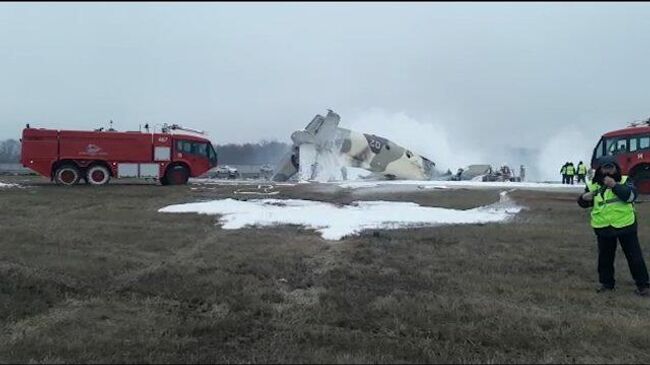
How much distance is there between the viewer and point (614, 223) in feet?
27.5

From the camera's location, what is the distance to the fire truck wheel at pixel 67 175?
96.1ft

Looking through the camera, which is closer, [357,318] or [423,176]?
[357,318]

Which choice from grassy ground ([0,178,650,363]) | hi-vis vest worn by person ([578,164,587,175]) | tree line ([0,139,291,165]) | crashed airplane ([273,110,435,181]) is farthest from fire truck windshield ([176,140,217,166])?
tree line ([0,139,291,165])

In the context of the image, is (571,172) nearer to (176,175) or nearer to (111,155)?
(176,175)

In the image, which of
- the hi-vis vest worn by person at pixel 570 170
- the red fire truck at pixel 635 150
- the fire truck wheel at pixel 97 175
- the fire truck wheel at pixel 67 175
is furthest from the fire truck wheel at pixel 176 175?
the hi-vis vest worn by person at pixel 570 170

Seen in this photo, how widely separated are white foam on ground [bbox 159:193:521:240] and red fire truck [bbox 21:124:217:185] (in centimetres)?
1355

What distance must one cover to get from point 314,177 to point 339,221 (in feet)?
80.5

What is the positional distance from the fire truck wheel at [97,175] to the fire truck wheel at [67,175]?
563 mm

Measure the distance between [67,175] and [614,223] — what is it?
26.6 meters

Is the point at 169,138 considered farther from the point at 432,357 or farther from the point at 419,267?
the point at 432,357

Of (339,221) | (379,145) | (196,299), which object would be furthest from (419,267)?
(379,145)

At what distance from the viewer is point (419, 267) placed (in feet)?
30.3

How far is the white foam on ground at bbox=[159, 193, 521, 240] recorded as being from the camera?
14073mm

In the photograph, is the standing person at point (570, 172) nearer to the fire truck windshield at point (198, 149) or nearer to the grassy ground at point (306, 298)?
the fire truck windshield at point (198, 149)
